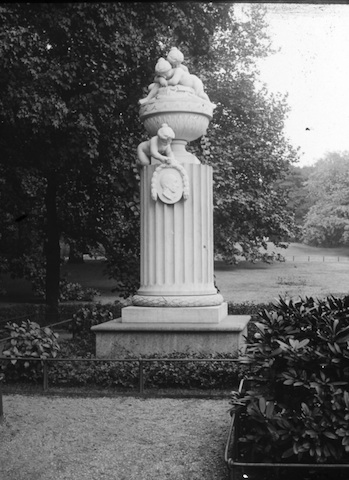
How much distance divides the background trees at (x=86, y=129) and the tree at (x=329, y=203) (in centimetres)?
499

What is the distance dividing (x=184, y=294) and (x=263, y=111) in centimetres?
1429

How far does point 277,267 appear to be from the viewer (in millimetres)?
26359

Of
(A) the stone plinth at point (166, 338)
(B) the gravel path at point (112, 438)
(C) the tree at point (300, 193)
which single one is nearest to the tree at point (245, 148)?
(C) the tree at point (300, 193)

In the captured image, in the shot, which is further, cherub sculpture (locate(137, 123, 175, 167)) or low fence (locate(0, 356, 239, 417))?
cherub sculpture (locate(137, 123, 175, 167))

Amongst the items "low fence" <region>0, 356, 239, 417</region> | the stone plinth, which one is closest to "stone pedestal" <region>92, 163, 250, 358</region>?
the stone plinth

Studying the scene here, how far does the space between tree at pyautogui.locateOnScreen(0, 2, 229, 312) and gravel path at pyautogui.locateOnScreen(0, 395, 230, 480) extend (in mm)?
8000

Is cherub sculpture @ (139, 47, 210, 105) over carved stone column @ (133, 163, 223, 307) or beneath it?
over

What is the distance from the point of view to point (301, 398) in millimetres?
4750

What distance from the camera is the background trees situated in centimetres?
1461

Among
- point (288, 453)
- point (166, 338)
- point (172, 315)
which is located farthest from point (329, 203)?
point (288, 453)

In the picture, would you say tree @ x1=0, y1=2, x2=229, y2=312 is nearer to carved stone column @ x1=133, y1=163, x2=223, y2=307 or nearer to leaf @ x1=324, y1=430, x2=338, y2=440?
carved stone column @ x1=133, y1=163, x2=223, y2=307

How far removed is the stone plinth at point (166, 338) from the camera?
961 cm

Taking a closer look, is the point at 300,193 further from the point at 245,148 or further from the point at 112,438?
the point at 112,438

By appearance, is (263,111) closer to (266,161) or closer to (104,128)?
(266,161)
